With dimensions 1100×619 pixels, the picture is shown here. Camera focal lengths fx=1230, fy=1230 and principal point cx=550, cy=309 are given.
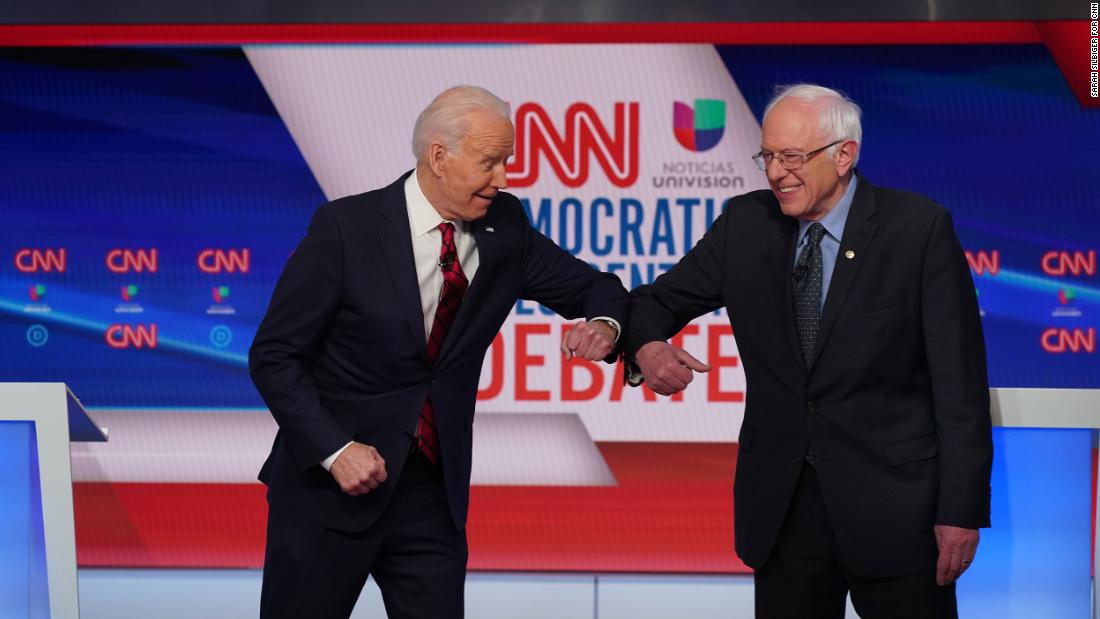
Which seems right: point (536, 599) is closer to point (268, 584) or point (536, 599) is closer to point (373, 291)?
point (268, 584)

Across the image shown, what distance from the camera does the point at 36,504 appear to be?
2.57 m

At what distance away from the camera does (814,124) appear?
89.0 inches

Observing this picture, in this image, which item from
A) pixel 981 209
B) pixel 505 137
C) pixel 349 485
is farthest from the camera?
pixel 981 209

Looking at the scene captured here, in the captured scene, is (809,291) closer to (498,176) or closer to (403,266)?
(498,176)

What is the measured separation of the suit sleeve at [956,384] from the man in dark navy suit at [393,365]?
2.02 feet

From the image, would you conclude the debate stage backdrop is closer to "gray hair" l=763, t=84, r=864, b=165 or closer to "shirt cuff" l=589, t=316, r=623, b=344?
"shirt cuff" l=589, t=316, r=623, b=344

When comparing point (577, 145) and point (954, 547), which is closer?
point (954, 547)

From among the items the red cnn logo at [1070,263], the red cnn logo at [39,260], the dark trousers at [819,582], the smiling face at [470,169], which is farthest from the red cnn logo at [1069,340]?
the red cnn logo at [39,260]

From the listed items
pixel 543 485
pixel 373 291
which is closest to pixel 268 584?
pixel 373 291

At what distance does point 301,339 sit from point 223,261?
6.65 ft

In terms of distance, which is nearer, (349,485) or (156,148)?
(349,485)

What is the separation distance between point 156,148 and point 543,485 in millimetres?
1741

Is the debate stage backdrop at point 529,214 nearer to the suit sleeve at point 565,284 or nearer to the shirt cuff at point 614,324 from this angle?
the suit sleeve at point 565,284

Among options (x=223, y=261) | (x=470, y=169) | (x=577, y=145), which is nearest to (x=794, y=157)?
(x=470, y=169)
